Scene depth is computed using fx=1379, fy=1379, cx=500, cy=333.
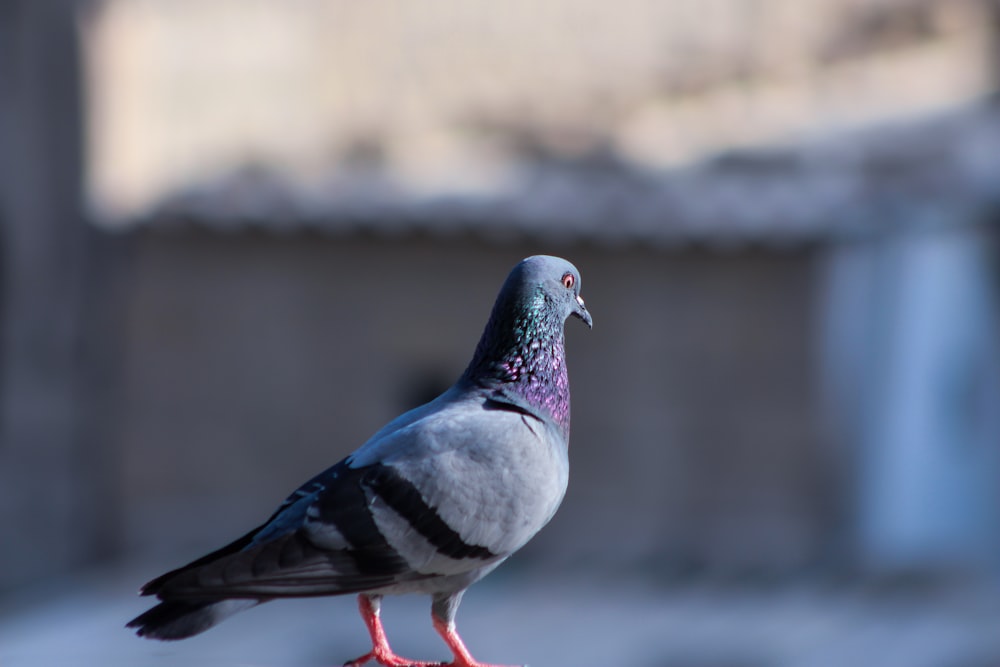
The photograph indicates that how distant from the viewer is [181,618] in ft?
7.25

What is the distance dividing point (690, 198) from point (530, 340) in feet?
18.8

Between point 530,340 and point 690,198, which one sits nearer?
point 530,340

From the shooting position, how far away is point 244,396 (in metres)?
8.68

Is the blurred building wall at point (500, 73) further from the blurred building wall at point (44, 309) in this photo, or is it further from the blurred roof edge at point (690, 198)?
the blurred roof edge at point (690, 198)

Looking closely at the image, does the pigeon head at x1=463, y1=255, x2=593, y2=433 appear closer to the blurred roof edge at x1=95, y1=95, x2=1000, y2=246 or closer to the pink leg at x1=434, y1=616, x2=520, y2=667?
the pink leg at x1=434, y1=616, x2=520, y2=667

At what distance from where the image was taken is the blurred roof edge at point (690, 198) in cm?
795

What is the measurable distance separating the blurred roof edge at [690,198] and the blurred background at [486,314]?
0.03 m

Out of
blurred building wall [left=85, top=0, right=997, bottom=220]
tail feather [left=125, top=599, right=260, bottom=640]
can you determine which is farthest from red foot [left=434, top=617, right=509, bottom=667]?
blurred building wall [left=85, top=0, right=997, bottom=220]

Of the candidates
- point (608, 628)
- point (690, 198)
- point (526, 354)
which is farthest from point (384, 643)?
point (690, 198)

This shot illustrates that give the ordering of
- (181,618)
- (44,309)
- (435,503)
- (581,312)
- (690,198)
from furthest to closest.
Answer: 1. (44,309)
2. (690,198)
3. (581,312)
4. (435,503)
5. (181,618)

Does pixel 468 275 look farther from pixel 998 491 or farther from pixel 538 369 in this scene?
pixel 538 369

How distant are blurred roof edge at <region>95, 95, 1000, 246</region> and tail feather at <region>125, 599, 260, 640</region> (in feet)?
19.5

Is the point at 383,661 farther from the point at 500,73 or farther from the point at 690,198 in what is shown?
the point at 500,73

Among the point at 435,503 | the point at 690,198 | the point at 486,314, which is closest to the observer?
the point at 435,503
